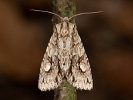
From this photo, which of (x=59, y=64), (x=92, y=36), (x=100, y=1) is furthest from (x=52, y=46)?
(x=100, y=1)

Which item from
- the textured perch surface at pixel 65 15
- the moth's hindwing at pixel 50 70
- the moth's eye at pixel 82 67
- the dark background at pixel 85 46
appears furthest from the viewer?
the dark background at pixel 85 46

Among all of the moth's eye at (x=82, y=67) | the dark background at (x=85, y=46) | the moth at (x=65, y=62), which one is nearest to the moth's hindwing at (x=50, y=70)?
the moth at (x=65, y=62)

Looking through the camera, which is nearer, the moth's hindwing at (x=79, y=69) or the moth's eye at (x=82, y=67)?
the moth's hindwing at (x=79, y=69)

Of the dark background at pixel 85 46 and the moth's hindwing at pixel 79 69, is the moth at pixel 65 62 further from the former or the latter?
the dark background at pixel 85 46

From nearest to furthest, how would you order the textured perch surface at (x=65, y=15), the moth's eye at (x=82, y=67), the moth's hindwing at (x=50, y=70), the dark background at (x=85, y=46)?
the textured perch surface at (x=65, y=15), the moth's hindwing at (x=50, y=70), the moth's eye at (x=82, y=67), the dark background at (x=85, y=46)

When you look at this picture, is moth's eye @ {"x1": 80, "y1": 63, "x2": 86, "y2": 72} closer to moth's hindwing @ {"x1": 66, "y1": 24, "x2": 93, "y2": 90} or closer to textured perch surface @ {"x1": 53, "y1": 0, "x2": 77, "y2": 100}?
moth's hindwing @ {"x1": 66, "y1": 24, "x2": 93, "y2": 90}

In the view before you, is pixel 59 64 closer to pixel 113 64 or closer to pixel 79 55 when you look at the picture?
pixel 79 55

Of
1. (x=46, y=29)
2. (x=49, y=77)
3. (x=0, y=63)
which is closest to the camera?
(x=49, y=77)
